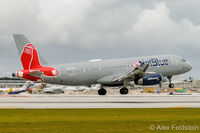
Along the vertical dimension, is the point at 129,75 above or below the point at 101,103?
above

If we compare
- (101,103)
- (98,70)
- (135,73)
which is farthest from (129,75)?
(101,103)

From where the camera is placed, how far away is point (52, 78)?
68312 millimetres

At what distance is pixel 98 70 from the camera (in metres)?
70.7

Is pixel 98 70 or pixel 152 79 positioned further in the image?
pixel 98 70

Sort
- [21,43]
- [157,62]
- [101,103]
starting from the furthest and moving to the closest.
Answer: [157,62] < [21,43] < [101,103]

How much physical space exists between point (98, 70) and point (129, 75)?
5.76 metres

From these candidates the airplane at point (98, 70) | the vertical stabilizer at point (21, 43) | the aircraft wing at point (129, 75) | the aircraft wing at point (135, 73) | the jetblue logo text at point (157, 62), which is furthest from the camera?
the jetblue logo text at point (157, 62)

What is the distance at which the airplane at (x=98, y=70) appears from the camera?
68188 millimetres

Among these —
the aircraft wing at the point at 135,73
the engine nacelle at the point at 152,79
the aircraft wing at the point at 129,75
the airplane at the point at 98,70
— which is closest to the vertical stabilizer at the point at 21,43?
the airplane at the point at 98,70

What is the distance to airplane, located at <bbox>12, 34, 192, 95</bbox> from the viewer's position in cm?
6819

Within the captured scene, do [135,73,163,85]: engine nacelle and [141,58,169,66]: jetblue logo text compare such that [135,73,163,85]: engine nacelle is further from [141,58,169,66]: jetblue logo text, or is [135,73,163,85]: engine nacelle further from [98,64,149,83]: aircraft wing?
[141,58,169,66]: jetblue logo text

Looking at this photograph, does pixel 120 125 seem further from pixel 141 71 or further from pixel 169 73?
pixel 169 73

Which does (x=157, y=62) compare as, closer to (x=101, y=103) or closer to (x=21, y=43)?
(x=21, y=43)

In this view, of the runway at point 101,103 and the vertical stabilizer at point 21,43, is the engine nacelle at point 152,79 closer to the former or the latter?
the runway at point 101,103
